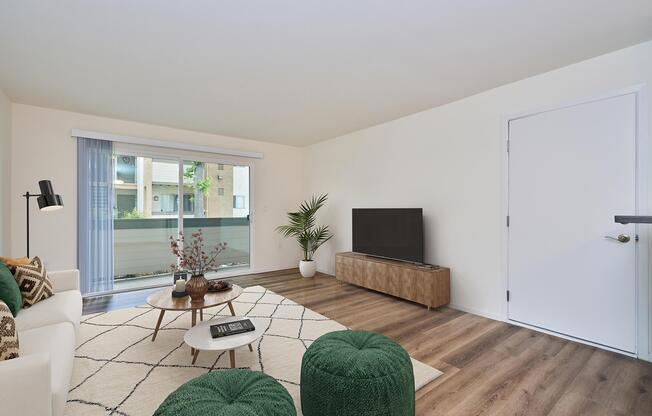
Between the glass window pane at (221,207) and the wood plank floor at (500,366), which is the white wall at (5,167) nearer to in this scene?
the wood plank floor at (500,366)


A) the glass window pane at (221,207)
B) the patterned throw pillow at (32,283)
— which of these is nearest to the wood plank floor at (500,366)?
the patterned throw pillow at (32,283)

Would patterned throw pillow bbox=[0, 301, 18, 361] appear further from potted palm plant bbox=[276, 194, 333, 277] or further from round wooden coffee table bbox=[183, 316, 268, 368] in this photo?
potted palm plant bbox=[276, 194, 333, 277]

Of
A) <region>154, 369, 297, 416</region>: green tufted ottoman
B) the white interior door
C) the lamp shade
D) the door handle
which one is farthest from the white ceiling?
<region>154, 369, 297, 416</region>: green tufted ottoman

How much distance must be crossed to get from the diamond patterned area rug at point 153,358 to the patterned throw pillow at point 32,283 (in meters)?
0.52

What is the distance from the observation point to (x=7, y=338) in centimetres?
136

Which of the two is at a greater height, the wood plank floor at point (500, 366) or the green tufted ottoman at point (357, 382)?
the green tufted ottoman at point (357, 382)

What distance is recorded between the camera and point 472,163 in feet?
11.0

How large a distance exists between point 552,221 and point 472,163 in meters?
0.99

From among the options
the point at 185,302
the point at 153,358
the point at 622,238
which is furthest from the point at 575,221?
the point at 153,358

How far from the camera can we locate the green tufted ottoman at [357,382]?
4.58 feet

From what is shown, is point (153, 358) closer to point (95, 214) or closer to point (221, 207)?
point (95, 214)

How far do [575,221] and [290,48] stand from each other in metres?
2.95

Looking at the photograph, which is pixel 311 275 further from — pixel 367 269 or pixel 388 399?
pixel 388 399

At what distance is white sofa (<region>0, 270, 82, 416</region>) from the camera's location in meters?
1.20
